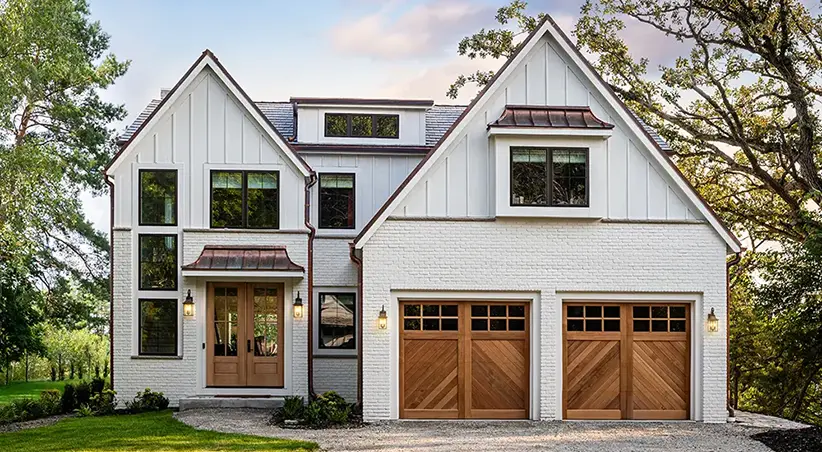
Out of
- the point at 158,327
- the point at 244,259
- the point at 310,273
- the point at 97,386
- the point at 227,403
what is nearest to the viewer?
the point at 227,403

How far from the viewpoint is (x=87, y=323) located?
29.6m

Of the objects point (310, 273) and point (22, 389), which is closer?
point (310, 273)

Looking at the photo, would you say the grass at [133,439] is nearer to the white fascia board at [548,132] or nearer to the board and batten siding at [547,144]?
the board and batten siding at [547,144]

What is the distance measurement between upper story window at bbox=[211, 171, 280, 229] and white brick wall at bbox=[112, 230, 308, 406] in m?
0.28

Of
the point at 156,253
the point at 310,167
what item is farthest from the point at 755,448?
the point at 156,253

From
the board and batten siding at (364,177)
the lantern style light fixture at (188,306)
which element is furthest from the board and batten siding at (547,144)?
the lantern style light fixture at (188,306)

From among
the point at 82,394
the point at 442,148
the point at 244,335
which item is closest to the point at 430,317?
the point at 442,148

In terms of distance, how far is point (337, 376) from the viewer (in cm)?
2052

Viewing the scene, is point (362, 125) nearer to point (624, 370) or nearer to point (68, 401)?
point (624, 370)

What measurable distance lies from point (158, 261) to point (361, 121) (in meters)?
5.87

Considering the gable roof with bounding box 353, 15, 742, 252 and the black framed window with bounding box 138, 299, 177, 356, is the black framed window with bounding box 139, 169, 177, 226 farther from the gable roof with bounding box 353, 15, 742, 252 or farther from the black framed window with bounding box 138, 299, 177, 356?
the gable roof with bounding box 353, 15, 742, 252

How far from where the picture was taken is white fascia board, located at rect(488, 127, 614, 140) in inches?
640

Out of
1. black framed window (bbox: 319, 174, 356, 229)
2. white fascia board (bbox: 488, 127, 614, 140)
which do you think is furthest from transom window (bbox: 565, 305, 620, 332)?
black framed window (bbox: 319, 174, 356, 229)

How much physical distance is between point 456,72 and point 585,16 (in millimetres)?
4120
